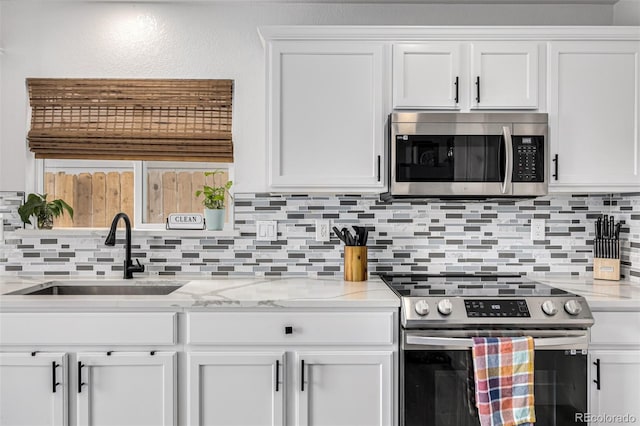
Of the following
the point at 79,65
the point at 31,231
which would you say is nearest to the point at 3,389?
the point at 31,231

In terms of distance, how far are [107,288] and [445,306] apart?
167 cm

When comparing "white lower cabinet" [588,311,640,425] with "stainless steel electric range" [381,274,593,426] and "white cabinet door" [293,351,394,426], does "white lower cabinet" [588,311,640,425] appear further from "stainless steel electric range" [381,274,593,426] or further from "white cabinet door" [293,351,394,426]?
"white cabinet door" [293,351,394,426]

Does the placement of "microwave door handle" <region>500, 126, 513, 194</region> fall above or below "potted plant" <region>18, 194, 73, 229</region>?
above

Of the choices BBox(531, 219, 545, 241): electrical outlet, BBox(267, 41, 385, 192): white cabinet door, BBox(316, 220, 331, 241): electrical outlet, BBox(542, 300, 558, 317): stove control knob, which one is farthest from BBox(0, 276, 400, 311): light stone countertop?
BBox(531, 219, 545, 241): electrical outlet

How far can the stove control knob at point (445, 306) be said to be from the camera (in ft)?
6.49

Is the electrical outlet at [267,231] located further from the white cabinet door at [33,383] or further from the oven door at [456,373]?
the white cabinet door at [33,383]

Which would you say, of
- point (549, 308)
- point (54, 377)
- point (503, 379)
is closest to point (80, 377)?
point (54, 377)

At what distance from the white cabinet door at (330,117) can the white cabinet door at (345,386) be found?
0.80 m

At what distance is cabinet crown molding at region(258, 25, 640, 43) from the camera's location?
233 centimetres

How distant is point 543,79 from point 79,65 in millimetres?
2399

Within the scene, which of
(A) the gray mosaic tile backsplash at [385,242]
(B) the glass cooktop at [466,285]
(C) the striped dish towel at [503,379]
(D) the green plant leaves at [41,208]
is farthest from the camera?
(A) the gray mosaic tile backsplash at [385,242]

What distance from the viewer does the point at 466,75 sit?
2354mm

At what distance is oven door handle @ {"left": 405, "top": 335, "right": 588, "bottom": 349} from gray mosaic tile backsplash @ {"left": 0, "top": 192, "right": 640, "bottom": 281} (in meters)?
0.75

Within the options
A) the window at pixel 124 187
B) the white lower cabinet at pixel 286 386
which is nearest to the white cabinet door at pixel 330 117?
the window at pixel 124 187
